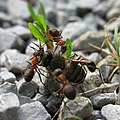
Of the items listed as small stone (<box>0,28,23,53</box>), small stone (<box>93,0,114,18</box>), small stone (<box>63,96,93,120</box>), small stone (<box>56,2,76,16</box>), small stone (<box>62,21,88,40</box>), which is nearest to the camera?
small stone (<box>63,96,93,120</box>)

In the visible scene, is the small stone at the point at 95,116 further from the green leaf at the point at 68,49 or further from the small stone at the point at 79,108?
the green leaf at the point at 68,49

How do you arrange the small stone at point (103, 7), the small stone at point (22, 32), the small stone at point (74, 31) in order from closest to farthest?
the small stone at point (74, 31)
the small stone at point (22, 32)
the small stone at point (103, 7)

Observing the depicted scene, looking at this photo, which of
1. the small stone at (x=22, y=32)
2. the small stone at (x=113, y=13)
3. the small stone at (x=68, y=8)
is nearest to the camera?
the small stone at (x=22, y=32)

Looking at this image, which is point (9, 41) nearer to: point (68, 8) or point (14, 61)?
point (14, 61)

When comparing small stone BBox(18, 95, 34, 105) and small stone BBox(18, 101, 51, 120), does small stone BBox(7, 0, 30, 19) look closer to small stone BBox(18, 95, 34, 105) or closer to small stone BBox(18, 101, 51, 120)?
small stone BBox(18, 95, 34, 105)

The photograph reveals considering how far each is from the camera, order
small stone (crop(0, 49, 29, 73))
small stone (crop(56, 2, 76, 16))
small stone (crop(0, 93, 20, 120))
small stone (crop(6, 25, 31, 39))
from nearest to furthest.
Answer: small stone (crop(0, 93, 20, 120)), small stone (crop(0, 49, 29, 73)), small stone (crop(6, 25, 31, 39)), small stone (crop(56, 2, 76, 16))

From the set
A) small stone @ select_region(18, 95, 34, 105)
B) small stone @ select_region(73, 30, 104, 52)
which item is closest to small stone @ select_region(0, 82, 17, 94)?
small stone @ select_region(18, 95, 34, 105)

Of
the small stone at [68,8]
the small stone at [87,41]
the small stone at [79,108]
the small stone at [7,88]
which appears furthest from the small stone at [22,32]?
the small stone at [79,108]

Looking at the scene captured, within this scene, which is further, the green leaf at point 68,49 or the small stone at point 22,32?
the small stone at point 22,32
